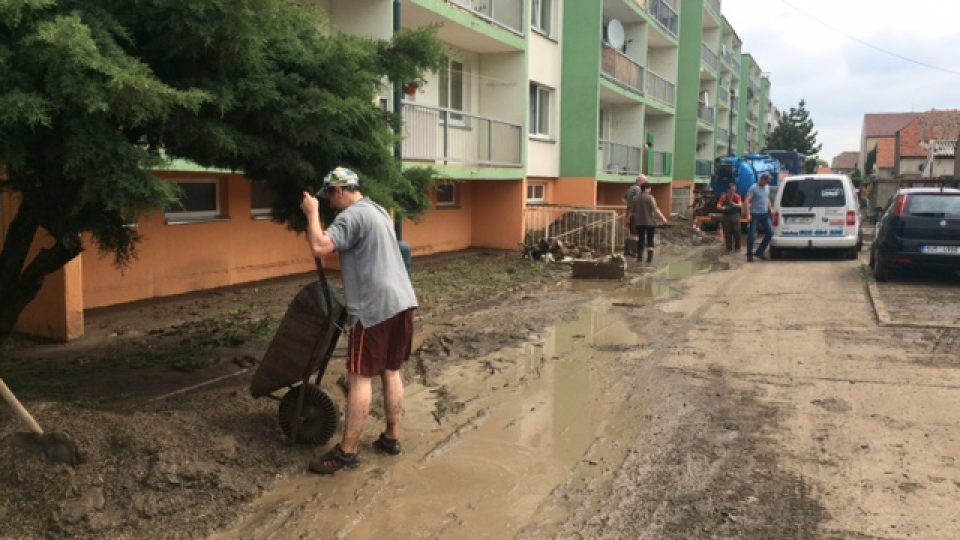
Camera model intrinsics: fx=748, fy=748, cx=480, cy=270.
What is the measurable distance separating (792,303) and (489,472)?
737 centimetres

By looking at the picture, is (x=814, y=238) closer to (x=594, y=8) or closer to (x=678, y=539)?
(x=594, y=8)

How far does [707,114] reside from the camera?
134 ft

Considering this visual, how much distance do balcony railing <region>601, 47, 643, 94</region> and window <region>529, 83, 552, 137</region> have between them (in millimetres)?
2099

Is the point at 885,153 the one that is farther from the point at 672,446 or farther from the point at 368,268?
the point at 368,268

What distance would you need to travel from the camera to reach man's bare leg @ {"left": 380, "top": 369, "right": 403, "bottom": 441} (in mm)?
4668

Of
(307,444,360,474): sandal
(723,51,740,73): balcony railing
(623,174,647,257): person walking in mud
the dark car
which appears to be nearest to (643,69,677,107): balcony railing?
(623,174,647,257): person walking in mud

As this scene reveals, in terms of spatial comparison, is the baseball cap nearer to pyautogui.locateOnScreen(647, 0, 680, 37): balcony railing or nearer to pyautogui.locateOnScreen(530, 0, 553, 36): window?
pyautogui.locateOnScreen(530, 0, 553, 36): window

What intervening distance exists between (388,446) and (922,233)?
A: 10200 millimetres

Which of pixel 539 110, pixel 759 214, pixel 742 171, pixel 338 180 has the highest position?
pixel 539 110

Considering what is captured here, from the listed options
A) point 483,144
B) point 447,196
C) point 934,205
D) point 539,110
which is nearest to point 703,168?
point 539,110

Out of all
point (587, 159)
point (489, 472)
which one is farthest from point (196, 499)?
point (587, 159)

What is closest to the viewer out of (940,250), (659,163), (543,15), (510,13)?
(940,250)

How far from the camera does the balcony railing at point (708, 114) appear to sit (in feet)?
128

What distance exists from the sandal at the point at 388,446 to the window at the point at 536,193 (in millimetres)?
15920
